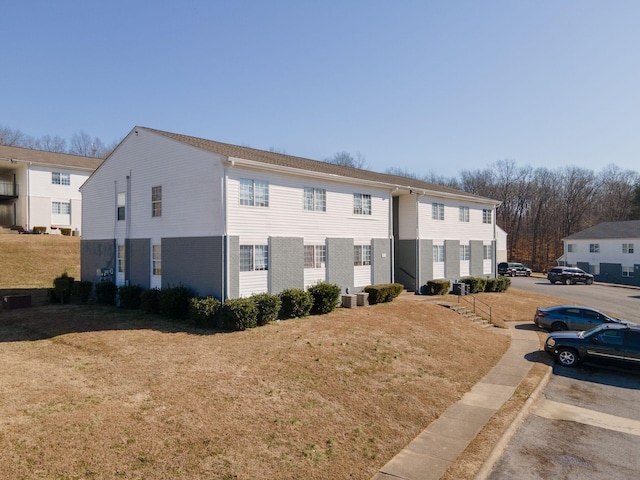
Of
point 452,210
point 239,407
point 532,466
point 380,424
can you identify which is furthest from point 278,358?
point 452,210

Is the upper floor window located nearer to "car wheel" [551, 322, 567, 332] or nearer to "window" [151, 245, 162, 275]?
"car wheel" [551, 322, 567, 332]

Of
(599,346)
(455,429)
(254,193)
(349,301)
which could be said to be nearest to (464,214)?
(349,301)

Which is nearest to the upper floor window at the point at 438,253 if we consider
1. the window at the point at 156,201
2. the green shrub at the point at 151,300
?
the window at the point at 156,201

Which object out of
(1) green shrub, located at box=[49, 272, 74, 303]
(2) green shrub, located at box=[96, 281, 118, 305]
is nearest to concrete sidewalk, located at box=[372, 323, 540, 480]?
(2) green shrub, located at box=[96, 281, 118, 305]

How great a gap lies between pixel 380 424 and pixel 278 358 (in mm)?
4516

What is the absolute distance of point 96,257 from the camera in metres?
25.4

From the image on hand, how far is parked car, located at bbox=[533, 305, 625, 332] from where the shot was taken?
829 inches

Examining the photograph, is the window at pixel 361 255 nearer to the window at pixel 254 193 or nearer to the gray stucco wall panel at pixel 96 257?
the window at pixel 254 193

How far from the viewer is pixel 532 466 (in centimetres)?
855

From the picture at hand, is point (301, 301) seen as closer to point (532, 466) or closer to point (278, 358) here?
point (278, 358)

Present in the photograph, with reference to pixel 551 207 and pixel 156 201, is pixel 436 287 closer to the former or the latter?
pixel 156 201

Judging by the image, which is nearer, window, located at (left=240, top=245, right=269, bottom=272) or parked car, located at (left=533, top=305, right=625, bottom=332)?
window, located at (left=240, top=245, right=269, bottom=272)

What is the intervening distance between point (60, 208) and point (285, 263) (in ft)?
109

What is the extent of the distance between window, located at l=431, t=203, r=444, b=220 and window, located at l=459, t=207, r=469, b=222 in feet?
8.34
